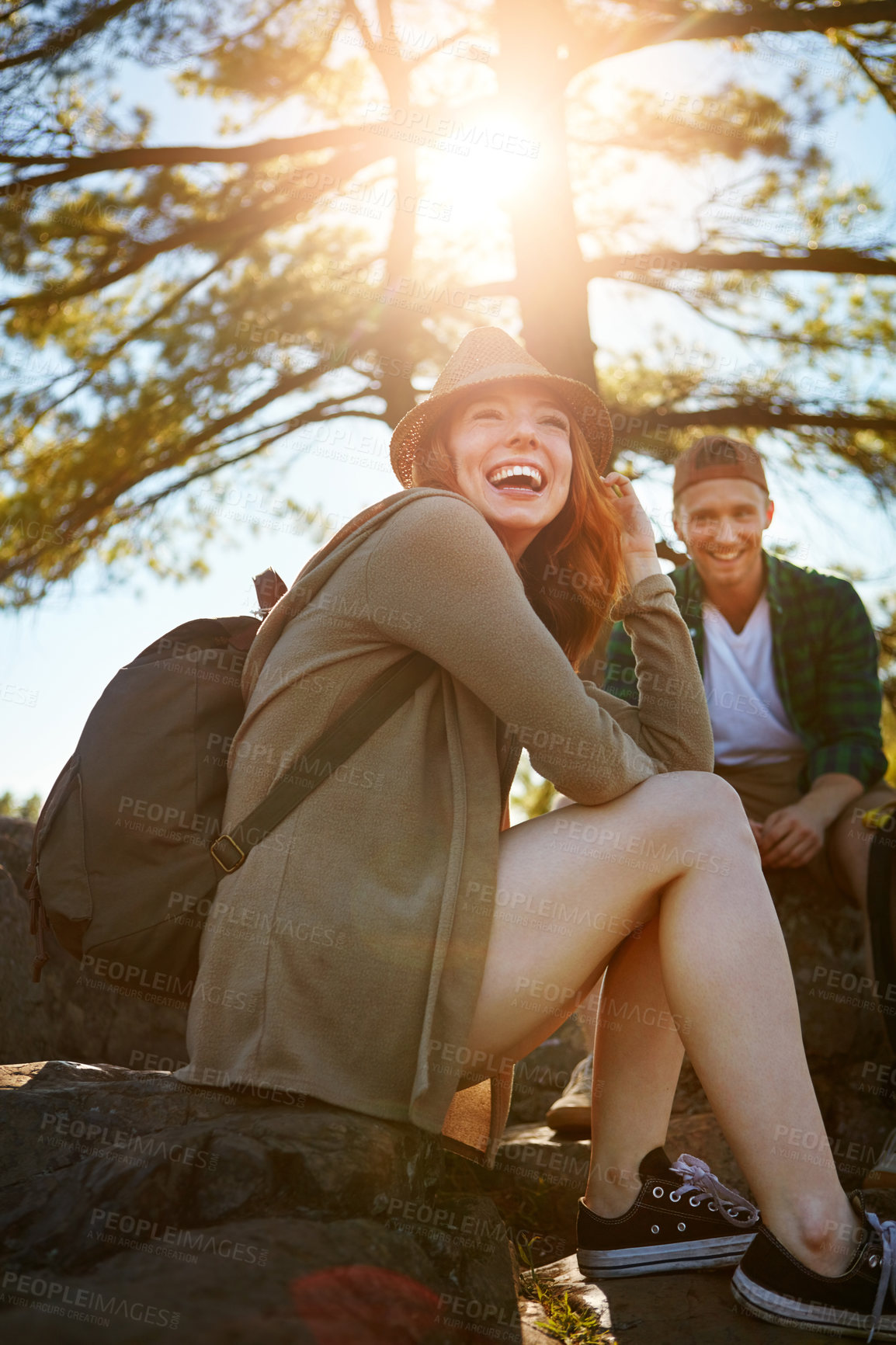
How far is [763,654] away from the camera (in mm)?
3293

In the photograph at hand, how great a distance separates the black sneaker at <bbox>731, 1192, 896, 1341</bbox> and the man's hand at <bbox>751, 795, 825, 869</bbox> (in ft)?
4.88

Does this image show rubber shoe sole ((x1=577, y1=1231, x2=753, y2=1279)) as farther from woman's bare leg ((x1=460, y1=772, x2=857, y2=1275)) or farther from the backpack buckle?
the backpack buckle

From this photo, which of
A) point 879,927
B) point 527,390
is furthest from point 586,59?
point 879,927

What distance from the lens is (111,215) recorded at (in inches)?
191

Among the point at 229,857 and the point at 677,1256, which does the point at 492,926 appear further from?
the point at 677,1256

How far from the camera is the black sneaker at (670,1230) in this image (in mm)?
1821

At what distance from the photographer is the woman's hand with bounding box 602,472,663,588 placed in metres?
2.26

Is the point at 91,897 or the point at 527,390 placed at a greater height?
the point at 527,390

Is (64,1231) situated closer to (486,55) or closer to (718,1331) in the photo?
(718,1331)

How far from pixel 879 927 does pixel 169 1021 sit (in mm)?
2001

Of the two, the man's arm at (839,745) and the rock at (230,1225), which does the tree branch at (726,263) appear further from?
the rock at (230,1225)

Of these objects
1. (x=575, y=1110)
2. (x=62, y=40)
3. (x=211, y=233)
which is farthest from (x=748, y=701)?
(x=62, y=40)

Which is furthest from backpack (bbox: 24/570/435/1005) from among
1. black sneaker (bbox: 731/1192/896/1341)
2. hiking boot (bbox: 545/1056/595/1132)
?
hiking boot (bbox: 545/1056/595/1132)

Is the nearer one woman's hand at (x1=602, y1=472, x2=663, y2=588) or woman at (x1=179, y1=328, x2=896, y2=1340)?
woman at (x1=179, y1=328, x2=896, y2=1340)
